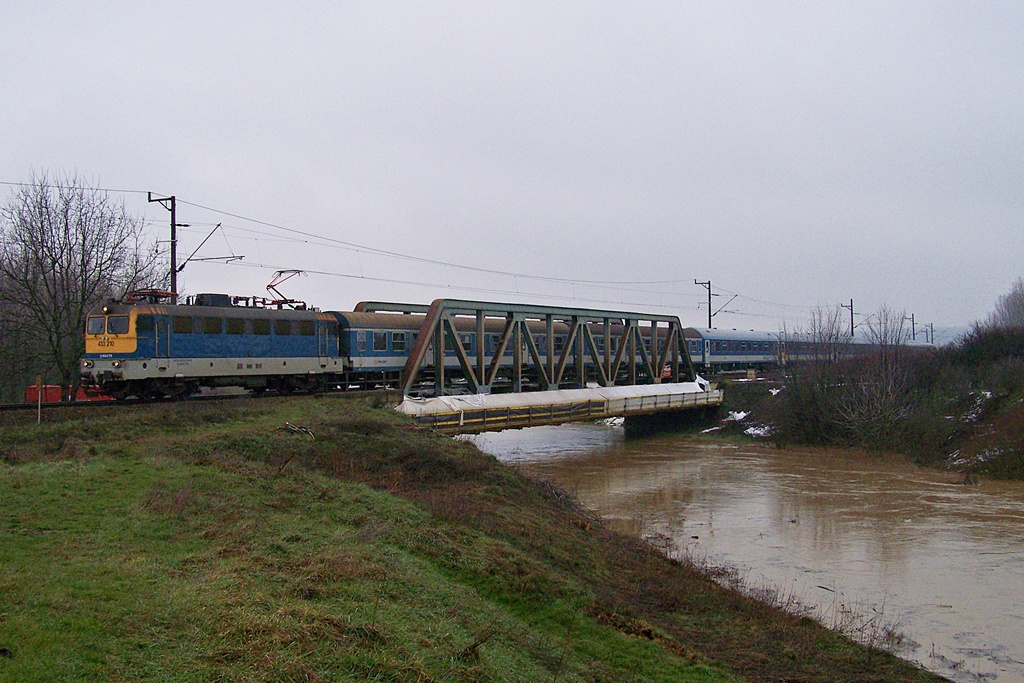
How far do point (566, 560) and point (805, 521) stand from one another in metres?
13.4

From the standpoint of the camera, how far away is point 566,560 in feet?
49.3

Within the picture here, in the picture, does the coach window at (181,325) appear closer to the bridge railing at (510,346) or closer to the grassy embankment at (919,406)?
the bridge railing at (510,346)

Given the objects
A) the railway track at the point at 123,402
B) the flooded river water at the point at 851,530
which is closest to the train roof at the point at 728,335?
the flooded river water at the point at 851,530

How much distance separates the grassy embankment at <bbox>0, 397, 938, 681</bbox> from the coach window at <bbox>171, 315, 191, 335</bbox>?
5572 millimetres

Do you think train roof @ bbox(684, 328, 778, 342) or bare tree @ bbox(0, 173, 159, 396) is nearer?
bare tree @ bbox(0, 173, 159, 396)

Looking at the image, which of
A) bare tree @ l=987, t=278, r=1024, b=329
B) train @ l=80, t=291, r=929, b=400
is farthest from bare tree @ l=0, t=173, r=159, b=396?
bare tree @ l=987, t=278, r=1024, b=329

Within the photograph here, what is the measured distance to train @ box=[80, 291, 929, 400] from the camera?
25.4 m

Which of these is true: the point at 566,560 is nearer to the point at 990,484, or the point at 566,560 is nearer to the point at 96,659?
the point at 96,659

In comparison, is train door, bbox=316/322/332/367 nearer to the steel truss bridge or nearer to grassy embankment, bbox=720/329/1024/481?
the steel truss bridge

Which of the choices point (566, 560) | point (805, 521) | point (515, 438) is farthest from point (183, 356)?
point (515, 438)

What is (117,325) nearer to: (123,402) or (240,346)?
(123,402)

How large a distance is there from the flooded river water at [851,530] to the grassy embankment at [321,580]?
2.80 metres

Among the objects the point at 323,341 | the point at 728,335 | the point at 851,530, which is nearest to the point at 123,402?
the point at 323,341

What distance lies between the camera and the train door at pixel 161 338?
84.2 feet
